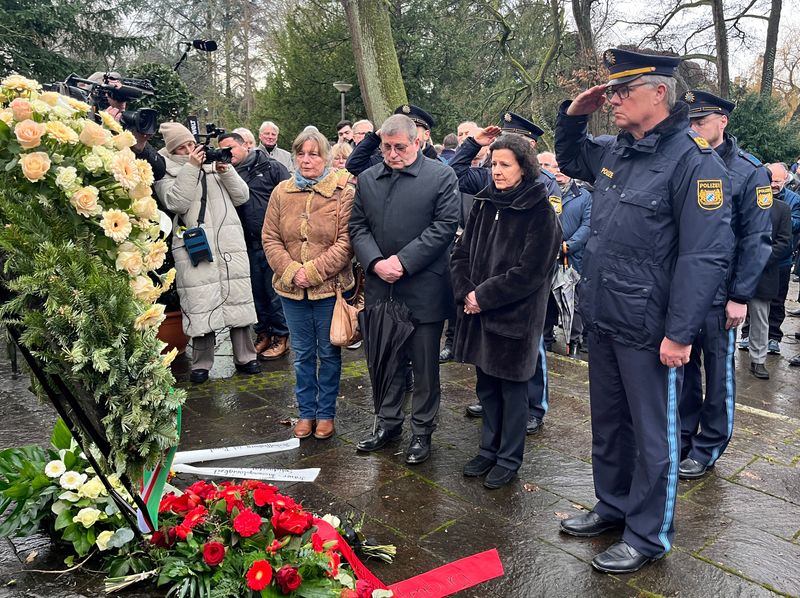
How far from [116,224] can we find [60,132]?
1.16 feet

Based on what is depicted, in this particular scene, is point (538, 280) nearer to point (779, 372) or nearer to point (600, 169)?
point (600, 169)

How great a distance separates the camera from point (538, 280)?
3.69 metres

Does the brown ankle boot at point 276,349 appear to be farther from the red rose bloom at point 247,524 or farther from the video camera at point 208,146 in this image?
the red rose bloom at point 247,524

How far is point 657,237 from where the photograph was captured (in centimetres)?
292

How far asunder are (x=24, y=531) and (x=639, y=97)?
3214 millimetres

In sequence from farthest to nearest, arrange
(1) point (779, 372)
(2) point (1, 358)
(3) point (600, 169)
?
1. (1) point (779, 372)
2. (2) point (1, 358)
3. (3) point (600, 169)

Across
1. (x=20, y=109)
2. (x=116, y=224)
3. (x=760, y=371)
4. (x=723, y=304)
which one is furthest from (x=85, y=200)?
(x=760, y=371)

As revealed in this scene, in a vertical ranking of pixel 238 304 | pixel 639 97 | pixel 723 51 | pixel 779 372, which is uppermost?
pixel 723 51

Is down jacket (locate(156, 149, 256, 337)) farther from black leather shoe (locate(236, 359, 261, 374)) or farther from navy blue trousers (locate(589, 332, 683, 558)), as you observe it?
navy blue trousers (locate(589, 332, 683, 558))

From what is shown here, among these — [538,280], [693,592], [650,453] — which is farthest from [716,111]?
[693,592]

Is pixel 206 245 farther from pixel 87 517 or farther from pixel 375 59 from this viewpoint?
pixel 375 59

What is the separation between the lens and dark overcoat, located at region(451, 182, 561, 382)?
3666mm

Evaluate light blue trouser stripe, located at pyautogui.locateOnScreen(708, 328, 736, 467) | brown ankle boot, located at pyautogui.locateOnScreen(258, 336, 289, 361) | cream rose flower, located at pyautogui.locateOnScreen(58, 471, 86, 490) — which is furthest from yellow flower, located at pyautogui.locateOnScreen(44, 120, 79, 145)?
brown ankle boot, located at pyautogui.locateOnScreen(258, 336, 289, 361)

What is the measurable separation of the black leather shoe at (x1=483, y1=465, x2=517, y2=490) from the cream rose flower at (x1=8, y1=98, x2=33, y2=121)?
281 centimetres
